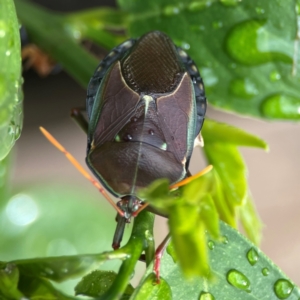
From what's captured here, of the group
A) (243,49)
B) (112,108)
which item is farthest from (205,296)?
(243,49)

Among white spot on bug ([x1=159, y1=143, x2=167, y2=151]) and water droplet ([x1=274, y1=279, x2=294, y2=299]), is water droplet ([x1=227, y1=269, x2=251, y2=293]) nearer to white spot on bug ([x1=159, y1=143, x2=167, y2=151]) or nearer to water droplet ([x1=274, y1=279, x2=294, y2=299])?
water droplet ([x1=274, y1=279, x2=294, y2=299])

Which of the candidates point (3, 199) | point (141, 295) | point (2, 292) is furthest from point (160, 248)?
point (3, 199)

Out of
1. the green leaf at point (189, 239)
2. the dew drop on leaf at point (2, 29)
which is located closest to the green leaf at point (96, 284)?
the green leaf at point (189, 239)

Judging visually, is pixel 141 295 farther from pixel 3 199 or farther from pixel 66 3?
pixel 66 3

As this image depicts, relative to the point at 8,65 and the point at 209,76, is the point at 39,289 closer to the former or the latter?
the point at 8,65

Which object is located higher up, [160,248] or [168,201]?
[168,201]

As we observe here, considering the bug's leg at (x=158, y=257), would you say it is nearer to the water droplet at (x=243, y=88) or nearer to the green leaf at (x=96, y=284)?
the green leaf at (x=96, y=284)

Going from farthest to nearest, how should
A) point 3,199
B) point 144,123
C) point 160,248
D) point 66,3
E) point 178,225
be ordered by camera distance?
point 66,3 < point 3,199 < point 144,123 < point 160,248 < point 178,225
